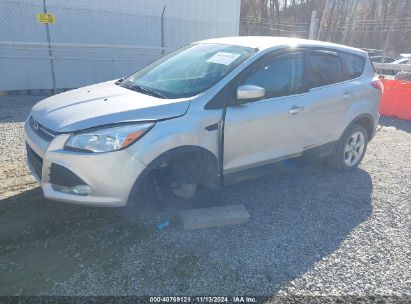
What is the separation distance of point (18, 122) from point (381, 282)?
6653mm

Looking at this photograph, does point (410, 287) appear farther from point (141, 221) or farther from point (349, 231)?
point (141, 221)

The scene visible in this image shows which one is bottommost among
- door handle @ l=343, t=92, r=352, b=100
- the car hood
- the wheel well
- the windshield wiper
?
the wheel well

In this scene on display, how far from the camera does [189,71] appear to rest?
12.2 ft

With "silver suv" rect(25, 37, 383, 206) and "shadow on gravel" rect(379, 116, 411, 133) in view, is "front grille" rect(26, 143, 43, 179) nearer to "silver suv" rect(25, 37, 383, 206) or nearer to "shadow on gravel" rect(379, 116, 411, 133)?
"silver suv" rect(25, 37, 383, 206)

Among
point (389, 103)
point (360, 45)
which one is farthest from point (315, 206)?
point (360, 45)

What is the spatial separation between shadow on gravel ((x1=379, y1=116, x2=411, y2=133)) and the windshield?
5978mm

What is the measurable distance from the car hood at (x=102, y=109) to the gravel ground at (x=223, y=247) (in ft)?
3.21

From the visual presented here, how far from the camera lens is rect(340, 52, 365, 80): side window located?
15.1ft

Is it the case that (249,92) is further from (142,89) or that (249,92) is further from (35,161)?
(35,161)

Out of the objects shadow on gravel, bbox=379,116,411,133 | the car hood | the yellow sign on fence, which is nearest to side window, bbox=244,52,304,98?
the car hood

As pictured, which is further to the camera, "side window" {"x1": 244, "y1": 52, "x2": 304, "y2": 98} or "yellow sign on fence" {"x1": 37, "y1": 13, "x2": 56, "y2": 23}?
"yellow sign on fence" {"x1": 37, "y1": 13, "x2": 56, "y2": 23}

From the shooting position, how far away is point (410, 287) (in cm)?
276

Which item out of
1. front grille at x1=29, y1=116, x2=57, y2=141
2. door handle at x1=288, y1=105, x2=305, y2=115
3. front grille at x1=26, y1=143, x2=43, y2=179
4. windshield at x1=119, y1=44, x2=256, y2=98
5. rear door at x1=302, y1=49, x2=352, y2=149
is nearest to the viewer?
front grille at x1=29, y1=116, x2=57, y2=141

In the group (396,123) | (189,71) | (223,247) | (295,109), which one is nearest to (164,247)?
(223,247)
